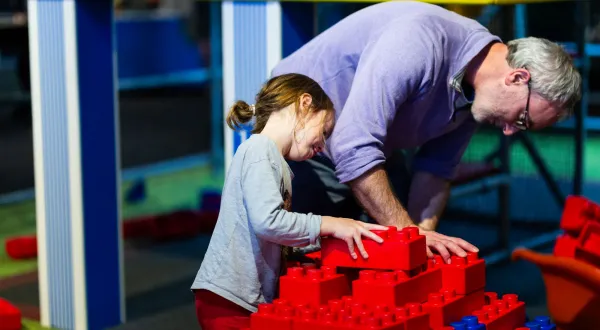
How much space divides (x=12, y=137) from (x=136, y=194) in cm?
424

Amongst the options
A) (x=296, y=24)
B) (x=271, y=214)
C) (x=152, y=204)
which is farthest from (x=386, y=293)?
(x=152, y=204)

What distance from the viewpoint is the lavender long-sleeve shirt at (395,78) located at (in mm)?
3396

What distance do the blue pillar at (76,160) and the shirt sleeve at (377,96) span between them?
1.57 m

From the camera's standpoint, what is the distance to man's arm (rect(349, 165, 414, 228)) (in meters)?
3.45

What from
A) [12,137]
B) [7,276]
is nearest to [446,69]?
[7,276]

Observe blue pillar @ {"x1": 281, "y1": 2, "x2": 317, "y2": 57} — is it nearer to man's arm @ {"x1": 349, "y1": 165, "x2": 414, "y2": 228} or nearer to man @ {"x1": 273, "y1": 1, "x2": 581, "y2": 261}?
man @ {"x1": 273, "y1": 1, "x2": 581, "y2": 261}

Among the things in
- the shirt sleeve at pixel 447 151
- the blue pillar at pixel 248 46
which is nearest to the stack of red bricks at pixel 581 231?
the shirt sleeve at pixel 447 151

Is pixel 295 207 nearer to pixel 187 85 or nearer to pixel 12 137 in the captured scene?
pixel 12 137

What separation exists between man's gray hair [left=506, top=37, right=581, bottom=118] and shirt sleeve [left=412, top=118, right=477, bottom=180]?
481 millimetres

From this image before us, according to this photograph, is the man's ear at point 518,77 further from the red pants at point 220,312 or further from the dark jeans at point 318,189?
the red pants at point 220,312

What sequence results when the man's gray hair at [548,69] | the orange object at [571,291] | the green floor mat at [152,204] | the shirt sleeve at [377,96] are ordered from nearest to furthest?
1. the shirt sleeve at [377,96]
2. the man's gray hair at [548,69]
3. the orange object at [571,291]
4. the green floor mat at [152,204]

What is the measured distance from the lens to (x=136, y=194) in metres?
7.98

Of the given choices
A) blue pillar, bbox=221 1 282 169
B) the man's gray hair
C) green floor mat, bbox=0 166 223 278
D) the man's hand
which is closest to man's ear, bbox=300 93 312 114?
the man's hand

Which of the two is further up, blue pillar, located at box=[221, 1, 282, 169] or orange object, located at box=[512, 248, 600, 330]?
blue pillar, located at box=[221, 1, 282, 169]
